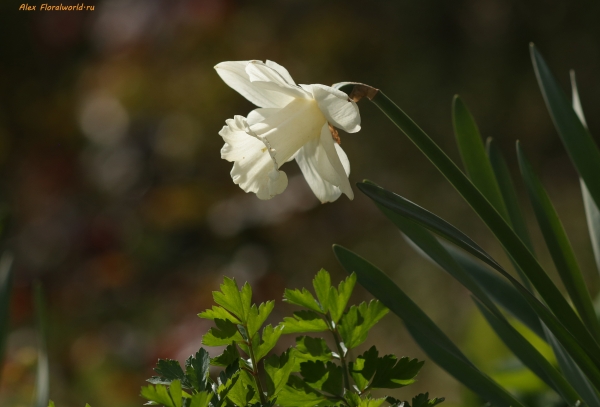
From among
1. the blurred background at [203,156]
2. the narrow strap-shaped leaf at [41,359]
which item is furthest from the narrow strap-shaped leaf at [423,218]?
the blurred background at [203,156]

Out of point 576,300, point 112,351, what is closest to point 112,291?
point 112,351

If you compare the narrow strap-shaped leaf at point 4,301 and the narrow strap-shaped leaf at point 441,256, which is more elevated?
the narrow strap-shaped leaf at point 4,301

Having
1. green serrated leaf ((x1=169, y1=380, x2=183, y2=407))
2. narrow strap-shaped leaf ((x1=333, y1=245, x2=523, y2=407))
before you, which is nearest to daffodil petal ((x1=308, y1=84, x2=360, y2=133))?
narrow strap-shaped leaf ((x1=333, y1=245, x2=523, y2=407))

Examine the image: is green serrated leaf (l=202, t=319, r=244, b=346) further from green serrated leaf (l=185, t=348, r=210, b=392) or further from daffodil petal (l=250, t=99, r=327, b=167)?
daffodil petal (l=250, t=99, r=327, b=167)

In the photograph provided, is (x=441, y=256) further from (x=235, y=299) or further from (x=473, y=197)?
(x=235, y=299)

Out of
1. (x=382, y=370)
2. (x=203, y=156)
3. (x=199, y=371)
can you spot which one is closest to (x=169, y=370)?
(x=199, y=371)

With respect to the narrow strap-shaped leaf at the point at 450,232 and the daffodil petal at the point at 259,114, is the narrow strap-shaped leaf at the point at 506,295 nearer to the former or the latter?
the narrow strap-shaped leaf at the point at 450,232
